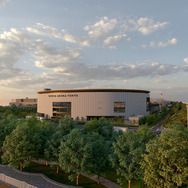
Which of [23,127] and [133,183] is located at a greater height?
[23,127]

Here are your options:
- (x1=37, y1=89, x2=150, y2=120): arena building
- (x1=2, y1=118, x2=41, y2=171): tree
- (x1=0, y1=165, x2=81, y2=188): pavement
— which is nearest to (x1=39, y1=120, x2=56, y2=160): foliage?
(x1=2, y1=118, x2=41, y2=171): tree

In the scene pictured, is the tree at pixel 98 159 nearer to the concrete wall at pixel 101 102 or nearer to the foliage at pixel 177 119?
the foliage at pixel 177 119

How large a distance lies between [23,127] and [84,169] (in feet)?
39.8

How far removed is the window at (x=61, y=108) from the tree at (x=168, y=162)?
66940 millimetres

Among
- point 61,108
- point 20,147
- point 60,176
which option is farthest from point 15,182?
point 61,108

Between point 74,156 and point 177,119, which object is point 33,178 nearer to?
point 74,156

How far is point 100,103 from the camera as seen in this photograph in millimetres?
75562

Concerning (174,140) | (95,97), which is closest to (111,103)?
(95,97)

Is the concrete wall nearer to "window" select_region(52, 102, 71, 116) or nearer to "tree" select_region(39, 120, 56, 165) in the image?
"window" select_region(52, 102, 71, 116)

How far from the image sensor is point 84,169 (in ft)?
63.9

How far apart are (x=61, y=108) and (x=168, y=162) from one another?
71617 millimetres

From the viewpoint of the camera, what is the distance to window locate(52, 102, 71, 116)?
3174 inches

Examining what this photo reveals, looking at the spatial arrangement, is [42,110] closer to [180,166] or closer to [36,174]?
[36,174]

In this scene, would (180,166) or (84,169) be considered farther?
(84,169)
